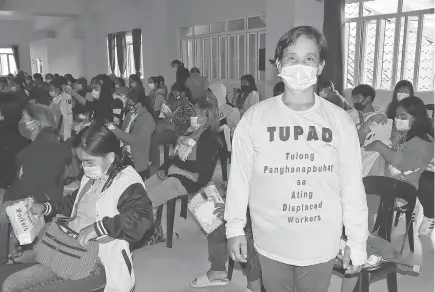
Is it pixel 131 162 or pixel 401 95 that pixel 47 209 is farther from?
pixel 401 95

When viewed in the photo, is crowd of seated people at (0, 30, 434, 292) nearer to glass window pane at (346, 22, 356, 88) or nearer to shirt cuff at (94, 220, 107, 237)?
shirt cuff at (94, 220, 107, 237)

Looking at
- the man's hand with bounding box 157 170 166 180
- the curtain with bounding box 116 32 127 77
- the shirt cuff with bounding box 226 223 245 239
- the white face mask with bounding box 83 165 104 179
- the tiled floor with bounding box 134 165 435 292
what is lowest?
the tiled floor with bounding box 134 165 435 292

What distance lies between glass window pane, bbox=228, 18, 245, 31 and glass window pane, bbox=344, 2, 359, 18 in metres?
2.54

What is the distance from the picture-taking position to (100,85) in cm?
562

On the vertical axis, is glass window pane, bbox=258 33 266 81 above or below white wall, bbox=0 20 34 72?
below

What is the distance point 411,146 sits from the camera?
9.26ft

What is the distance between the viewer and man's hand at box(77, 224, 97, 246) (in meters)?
1.70

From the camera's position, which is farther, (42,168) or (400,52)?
(400,52)

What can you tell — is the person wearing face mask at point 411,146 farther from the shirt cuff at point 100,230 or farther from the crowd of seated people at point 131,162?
the shirt cuff at point 100,230

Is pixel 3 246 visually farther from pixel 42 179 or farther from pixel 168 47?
pixel 168 47

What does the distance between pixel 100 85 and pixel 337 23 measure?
433 cm

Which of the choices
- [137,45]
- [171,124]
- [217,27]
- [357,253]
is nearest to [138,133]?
[171,124]

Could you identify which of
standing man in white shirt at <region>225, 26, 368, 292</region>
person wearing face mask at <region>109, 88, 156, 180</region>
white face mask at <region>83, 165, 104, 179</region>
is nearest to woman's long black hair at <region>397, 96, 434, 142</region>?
standing man in white shirt at <region>225, 26, 368, 292</region>

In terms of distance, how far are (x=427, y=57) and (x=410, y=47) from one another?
35cm
